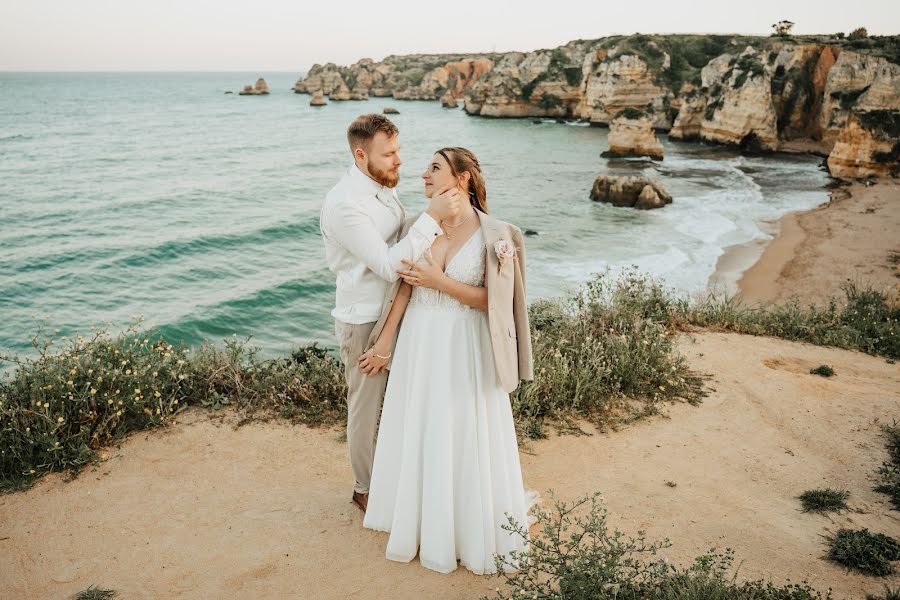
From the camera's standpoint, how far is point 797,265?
17.0m

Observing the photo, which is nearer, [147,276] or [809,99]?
[147,276]

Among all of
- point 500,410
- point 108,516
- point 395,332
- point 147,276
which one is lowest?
point 147,276

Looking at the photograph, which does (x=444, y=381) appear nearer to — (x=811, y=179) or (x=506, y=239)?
(x=506, y=239)

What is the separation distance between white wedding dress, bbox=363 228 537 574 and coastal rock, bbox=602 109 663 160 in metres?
37.5

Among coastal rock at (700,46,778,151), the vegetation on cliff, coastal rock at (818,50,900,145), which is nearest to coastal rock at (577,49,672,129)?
coastal rock at (700,46,778,151)

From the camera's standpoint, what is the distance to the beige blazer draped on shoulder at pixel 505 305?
334 cm

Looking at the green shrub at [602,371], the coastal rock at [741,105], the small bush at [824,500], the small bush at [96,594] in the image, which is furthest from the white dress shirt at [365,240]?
the coastal rock at [741,105]

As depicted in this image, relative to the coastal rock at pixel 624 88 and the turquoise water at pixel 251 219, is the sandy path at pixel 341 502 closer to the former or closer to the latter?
the turquoise water at pixel 251 219

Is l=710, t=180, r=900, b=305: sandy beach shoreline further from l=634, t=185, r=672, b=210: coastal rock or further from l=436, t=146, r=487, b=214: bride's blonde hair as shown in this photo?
l=436, t=146, r=487, b=214: bride's blonde hair

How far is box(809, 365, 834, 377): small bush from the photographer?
693cm

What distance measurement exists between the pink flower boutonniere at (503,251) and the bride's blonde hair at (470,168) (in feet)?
1.04

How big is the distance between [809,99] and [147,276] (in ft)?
144

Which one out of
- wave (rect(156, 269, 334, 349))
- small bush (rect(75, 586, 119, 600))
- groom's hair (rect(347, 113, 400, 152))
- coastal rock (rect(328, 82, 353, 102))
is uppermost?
coastal rock (rect(328, 82, 353, 102))

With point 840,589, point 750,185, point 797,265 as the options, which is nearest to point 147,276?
point 840,589
